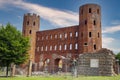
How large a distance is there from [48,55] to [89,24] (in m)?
15.0

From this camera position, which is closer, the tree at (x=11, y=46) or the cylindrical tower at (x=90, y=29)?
the tree at (x=11, y=46)

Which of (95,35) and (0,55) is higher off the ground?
(95,35)

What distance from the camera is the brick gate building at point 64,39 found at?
1820 inches

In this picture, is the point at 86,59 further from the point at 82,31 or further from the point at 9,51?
the point at 82,31

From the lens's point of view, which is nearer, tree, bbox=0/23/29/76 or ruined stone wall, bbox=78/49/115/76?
ruined stone wall, bbox=78/49/115/76

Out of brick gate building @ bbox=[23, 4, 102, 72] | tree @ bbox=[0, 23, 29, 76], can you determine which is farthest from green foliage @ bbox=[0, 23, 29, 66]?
brick gate building @ bbox=[23, 4, 102, 72]

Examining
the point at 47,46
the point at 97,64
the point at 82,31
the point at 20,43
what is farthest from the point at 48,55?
the point at 97,64

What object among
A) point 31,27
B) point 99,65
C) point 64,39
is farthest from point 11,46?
point 31,27

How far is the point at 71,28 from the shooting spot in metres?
Answer: 51.3

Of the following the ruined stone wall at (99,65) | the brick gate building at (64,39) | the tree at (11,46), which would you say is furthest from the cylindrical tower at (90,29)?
the tree at (11,46)

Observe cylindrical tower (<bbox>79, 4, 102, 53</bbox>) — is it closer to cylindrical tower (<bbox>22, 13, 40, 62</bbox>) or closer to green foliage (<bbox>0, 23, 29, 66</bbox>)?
cylindrical tower (<bbox>22, 13, 40, 62</bbox>)

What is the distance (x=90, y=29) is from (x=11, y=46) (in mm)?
20668

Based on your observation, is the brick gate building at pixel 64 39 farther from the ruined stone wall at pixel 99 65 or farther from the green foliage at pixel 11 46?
the ruined stone wall at pixel 99 65

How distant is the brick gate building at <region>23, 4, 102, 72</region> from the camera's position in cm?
4622
